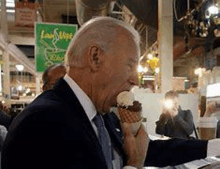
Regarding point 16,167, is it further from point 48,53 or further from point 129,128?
point 48,53

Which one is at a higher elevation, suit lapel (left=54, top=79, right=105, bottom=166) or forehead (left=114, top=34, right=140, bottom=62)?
forehead (left=114, top=34, right=140, bottom=62)

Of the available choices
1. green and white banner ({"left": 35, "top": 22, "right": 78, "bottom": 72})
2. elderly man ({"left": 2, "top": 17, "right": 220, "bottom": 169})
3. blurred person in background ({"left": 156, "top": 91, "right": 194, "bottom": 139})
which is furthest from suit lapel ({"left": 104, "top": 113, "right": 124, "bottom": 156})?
green and white banner ({"left": 35, "top": 22, "right": 78, "bottom": 72})

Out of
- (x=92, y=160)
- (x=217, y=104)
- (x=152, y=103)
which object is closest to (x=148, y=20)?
(x=152, y=103)

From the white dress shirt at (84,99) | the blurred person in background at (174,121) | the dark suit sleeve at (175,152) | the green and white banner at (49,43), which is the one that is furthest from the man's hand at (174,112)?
the green and white banner at (49,43)

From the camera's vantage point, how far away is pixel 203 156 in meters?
1.49

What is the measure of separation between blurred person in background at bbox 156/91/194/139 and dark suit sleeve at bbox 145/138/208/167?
7.34 feet

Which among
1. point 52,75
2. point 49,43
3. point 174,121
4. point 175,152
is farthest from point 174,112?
point 49,43

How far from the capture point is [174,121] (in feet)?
12.6

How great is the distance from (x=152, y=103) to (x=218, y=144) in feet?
11.1

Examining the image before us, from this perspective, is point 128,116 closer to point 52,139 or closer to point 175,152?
point 175,152

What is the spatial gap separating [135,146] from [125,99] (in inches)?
8.2

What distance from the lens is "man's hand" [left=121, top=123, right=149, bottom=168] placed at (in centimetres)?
121

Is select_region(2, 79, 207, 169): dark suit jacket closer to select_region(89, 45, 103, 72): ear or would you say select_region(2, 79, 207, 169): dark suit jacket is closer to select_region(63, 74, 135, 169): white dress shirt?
select_region(63, 74, 135, 169): white dress shirt

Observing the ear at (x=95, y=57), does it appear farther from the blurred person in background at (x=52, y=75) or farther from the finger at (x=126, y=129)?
the blurred person in background at (x=52, y=75)
